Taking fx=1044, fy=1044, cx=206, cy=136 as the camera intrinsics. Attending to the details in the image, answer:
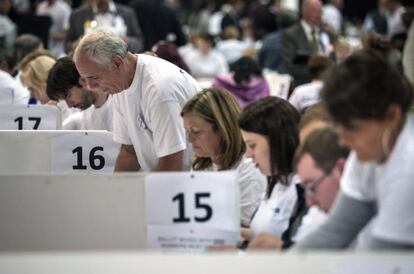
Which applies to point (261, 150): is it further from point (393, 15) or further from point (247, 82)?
point (393, 15)

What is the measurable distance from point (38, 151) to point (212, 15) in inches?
589

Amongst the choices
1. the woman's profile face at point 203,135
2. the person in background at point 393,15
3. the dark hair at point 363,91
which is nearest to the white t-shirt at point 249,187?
the woman's profile face at point 203,135

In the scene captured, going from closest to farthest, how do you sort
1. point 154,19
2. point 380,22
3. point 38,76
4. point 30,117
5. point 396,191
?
point 396,191 → point 30,117 → point 38,76 → point 154,19 → point 380,22

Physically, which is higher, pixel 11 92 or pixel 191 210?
pixel 191 210

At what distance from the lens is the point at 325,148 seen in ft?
11.2

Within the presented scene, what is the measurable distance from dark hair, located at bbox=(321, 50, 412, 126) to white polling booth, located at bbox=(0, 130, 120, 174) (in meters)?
2.53

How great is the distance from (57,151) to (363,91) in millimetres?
2705

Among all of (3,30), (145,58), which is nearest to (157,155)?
(145,58)

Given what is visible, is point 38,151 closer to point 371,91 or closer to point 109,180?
point 109,180

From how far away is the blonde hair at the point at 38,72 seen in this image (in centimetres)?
775

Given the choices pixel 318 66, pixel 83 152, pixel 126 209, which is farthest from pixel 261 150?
pixel 318 66

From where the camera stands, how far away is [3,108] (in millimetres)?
6363

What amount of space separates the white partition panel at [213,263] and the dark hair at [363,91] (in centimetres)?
45

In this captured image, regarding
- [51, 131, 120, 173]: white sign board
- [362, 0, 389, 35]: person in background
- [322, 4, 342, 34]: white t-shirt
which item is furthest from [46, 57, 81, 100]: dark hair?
[322, 4, 342, 34]: white t-shirt
